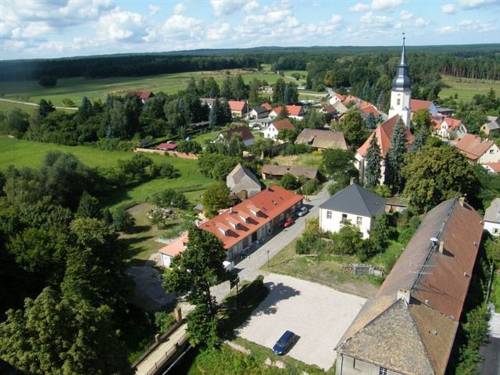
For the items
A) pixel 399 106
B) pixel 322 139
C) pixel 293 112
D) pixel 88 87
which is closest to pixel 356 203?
pixel 399 106

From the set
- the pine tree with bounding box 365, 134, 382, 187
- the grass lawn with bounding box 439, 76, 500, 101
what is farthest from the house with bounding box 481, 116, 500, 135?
the pine tree with bounding box 365, 134, 382, 187

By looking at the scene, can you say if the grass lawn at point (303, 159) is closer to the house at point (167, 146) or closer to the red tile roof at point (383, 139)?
the red tile roof at point (383, 139)

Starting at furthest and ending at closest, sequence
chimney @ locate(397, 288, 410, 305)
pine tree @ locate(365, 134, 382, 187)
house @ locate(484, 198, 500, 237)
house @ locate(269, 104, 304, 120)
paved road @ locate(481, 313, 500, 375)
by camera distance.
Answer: house @ locate(269, 104, 304, 120), pine tree @ locate(365, 134, 382, 187), house @ locate(484, 198, 500, 237), paved road @ locate(481, 313, 500, 375), chimney @ locate(397, 288, 410, 305)

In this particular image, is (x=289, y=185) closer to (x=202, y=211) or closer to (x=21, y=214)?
(x=202, y=211)

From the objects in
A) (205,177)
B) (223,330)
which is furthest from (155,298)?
(205,177)

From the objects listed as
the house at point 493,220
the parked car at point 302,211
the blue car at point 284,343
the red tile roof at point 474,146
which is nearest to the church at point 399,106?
the red tile roof at point 474,146

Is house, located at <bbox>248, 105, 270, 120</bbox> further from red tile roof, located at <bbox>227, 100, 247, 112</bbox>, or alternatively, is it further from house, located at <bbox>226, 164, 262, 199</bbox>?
house, located at <bbox>226, 164, 262, 199</bbox>

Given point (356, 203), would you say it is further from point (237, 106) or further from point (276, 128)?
point (237, 106)
